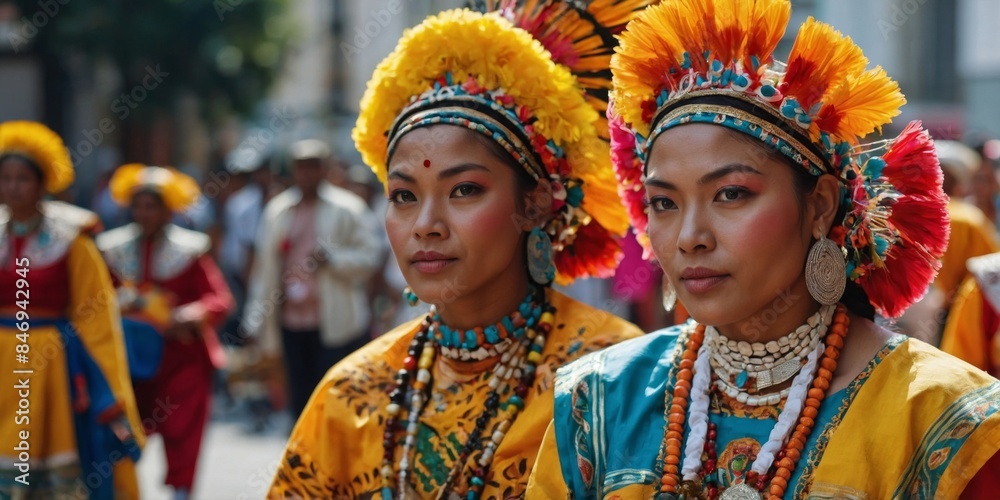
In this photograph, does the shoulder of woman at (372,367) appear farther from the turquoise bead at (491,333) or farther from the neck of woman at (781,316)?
the neck of woman at (781,316)

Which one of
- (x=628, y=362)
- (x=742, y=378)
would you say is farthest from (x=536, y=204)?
(x=742, y=378)

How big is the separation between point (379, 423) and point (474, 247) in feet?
1.99

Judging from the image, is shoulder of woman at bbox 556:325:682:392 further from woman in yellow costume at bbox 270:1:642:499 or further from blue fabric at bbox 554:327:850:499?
woman in yellow costume at bbox 270:1:642:499

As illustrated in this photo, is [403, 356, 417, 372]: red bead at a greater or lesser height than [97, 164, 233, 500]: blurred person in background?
lesser

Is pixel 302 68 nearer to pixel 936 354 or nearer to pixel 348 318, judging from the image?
pixel 348 318

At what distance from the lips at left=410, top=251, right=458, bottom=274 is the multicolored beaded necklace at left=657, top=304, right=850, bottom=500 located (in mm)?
833

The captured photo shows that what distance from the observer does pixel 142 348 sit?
7.37 metres

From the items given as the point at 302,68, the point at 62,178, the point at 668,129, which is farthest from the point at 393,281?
the point at 302,68

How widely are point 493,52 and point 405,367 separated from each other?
3.13ft

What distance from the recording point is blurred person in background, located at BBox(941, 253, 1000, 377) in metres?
4.86

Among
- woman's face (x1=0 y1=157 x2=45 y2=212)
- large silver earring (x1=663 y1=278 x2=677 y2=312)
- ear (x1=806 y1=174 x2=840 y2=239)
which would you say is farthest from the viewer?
woman's face (x1=0 y1=157 x2=45 y2=212)

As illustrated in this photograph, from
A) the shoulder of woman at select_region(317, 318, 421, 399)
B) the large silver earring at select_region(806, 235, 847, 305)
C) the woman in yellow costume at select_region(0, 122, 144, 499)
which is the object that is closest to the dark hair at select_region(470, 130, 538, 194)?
the shoulder of woman at select_region(317, 318, 421, 399)

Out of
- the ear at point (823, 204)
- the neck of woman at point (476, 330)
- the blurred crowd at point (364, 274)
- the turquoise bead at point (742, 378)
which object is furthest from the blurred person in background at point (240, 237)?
the ear at point (823, 204)

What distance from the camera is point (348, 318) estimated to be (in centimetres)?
855
